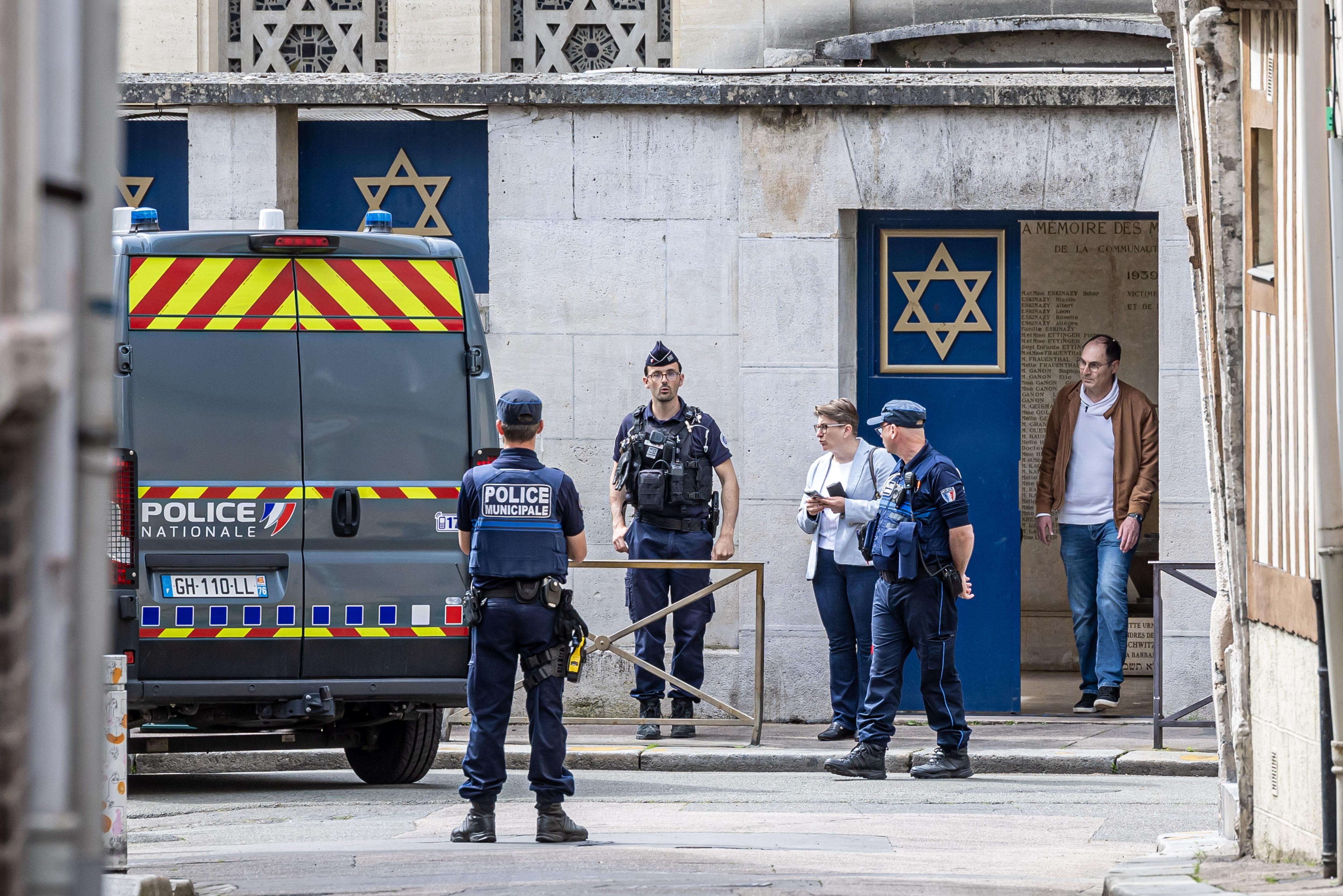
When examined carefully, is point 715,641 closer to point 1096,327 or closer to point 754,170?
point 754,170

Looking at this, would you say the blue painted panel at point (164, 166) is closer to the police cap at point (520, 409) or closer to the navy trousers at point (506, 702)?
the police cap at point (520, 409)

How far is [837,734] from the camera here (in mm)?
10945

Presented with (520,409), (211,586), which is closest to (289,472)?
(211,586)

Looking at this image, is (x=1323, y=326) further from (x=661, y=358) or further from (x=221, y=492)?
(x=661, y=358)

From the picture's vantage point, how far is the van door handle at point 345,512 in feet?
28.2

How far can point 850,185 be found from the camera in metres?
12.1

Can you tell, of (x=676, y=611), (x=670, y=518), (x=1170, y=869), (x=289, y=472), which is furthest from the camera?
(x=670, y=518)

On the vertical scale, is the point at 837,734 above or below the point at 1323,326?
below

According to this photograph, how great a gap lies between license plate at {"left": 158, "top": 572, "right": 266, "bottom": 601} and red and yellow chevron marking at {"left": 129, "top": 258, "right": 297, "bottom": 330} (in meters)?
1.04

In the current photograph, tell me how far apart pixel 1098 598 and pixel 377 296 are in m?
5.22

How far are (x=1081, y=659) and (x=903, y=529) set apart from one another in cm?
319

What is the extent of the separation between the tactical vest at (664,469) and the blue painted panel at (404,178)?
74.2 inches

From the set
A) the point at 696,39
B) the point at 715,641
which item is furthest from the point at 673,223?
the point at 715,641

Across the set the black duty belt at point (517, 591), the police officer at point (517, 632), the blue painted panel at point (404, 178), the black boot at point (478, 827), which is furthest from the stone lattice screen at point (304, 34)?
the black boot at point (478, 827)
